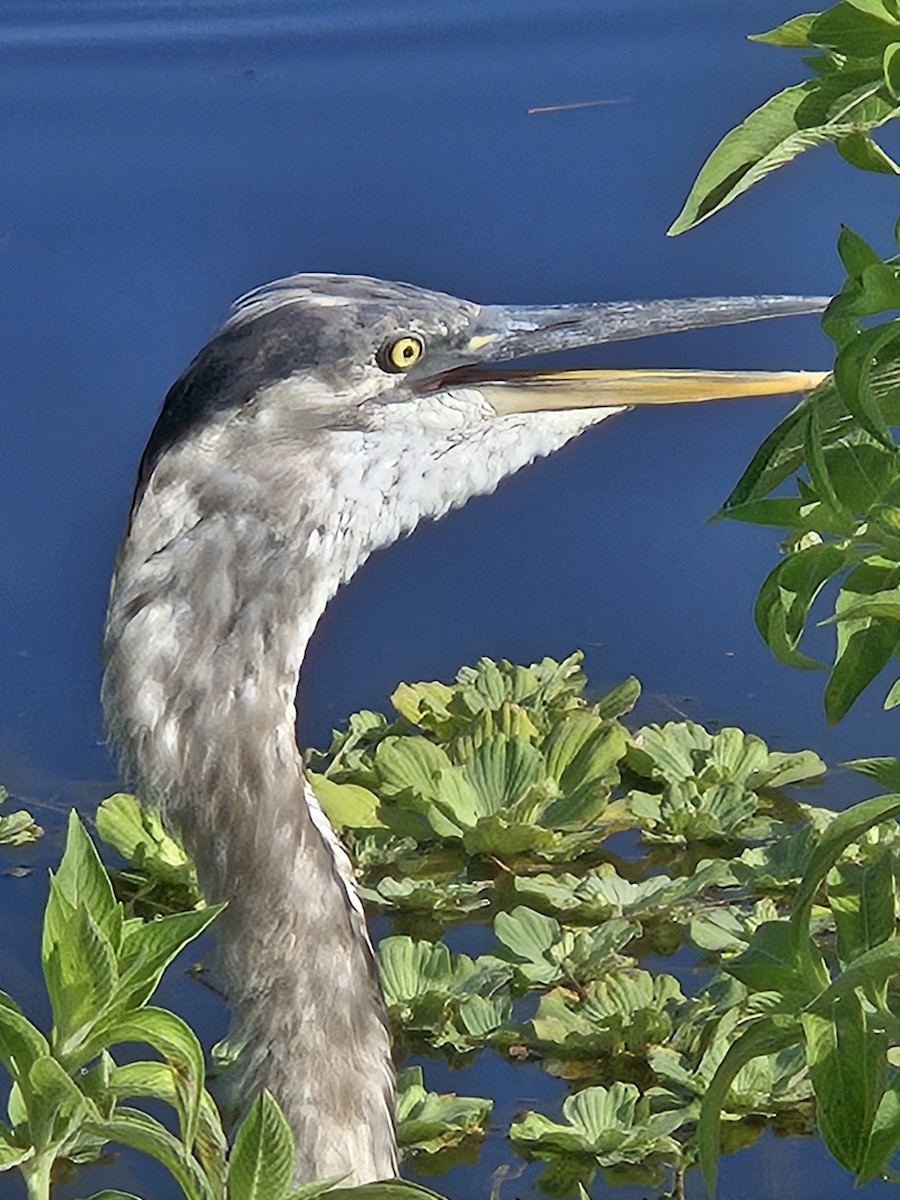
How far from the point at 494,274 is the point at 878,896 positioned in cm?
221

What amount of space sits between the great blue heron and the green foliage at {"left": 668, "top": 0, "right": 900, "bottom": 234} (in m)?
0.79

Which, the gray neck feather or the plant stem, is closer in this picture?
the plant stem

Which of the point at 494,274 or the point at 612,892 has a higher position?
the point at 494,274

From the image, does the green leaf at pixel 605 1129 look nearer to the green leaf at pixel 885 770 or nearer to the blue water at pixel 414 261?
the blue water at pixel 414 261

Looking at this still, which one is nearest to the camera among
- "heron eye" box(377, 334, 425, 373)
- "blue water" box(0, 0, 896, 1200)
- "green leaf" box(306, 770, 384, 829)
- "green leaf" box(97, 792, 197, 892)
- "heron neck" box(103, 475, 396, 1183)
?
"heron neck" box(103, 475, 396, 1183)

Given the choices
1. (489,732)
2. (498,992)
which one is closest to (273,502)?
(498,992)

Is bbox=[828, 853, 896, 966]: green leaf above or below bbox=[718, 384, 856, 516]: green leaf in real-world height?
below

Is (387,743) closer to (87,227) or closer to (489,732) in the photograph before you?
Answer: (489,732)

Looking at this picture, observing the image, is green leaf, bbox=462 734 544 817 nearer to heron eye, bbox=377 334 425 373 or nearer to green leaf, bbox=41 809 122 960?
heron eye, bbox=377 334 425 373

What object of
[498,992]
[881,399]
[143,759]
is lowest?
[498,992]

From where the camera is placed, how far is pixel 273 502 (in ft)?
5.02

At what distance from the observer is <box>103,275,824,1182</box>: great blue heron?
1478 millimetres

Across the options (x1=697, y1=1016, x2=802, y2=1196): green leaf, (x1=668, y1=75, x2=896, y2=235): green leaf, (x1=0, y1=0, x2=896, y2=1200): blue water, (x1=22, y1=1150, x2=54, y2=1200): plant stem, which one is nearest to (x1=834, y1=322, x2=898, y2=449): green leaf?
(x1=668, y1=75, x2=896, y2=235): green leaf

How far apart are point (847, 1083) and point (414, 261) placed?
230 cm
